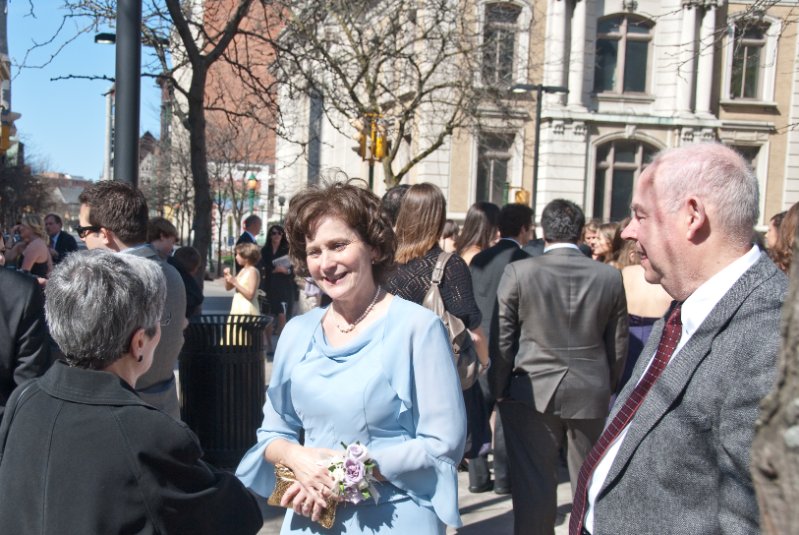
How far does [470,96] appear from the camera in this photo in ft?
67.2

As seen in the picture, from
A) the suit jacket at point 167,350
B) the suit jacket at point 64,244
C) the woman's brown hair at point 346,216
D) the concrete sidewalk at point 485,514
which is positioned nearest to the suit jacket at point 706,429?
the woman's brown hair at point 346,216

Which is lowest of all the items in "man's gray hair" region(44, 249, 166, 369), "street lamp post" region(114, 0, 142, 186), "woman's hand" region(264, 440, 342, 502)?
"woman's hand" region(264, 440, 342, 502)

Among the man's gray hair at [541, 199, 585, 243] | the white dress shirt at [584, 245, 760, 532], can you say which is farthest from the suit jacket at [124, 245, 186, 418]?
the white dress shirt at [584, 245, 760, 532]

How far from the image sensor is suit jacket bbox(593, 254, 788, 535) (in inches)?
72.7

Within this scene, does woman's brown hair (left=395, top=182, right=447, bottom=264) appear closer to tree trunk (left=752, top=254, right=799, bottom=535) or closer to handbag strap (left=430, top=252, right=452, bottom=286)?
handbag strap (left=430, top=252, right=452, bottom=286)

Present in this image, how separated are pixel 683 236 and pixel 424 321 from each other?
96 centimetres

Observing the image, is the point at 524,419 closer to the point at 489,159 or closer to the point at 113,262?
the point at 113,262

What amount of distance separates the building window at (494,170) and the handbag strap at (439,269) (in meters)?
27.6

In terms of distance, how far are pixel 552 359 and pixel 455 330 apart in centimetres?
78

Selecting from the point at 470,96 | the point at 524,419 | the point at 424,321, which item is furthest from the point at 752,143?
the point at 424,321

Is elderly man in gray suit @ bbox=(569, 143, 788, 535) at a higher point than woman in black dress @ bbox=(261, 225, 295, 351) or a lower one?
higher

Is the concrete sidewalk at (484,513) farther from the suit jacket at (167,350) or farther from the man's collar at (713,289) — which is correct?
the man's collar at (713,289)

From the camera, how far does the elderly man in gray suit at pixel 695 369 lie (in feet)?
6.17

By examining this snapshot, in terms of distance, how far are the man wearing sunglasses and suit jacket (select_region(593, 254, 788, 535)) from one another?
261 centimetres
